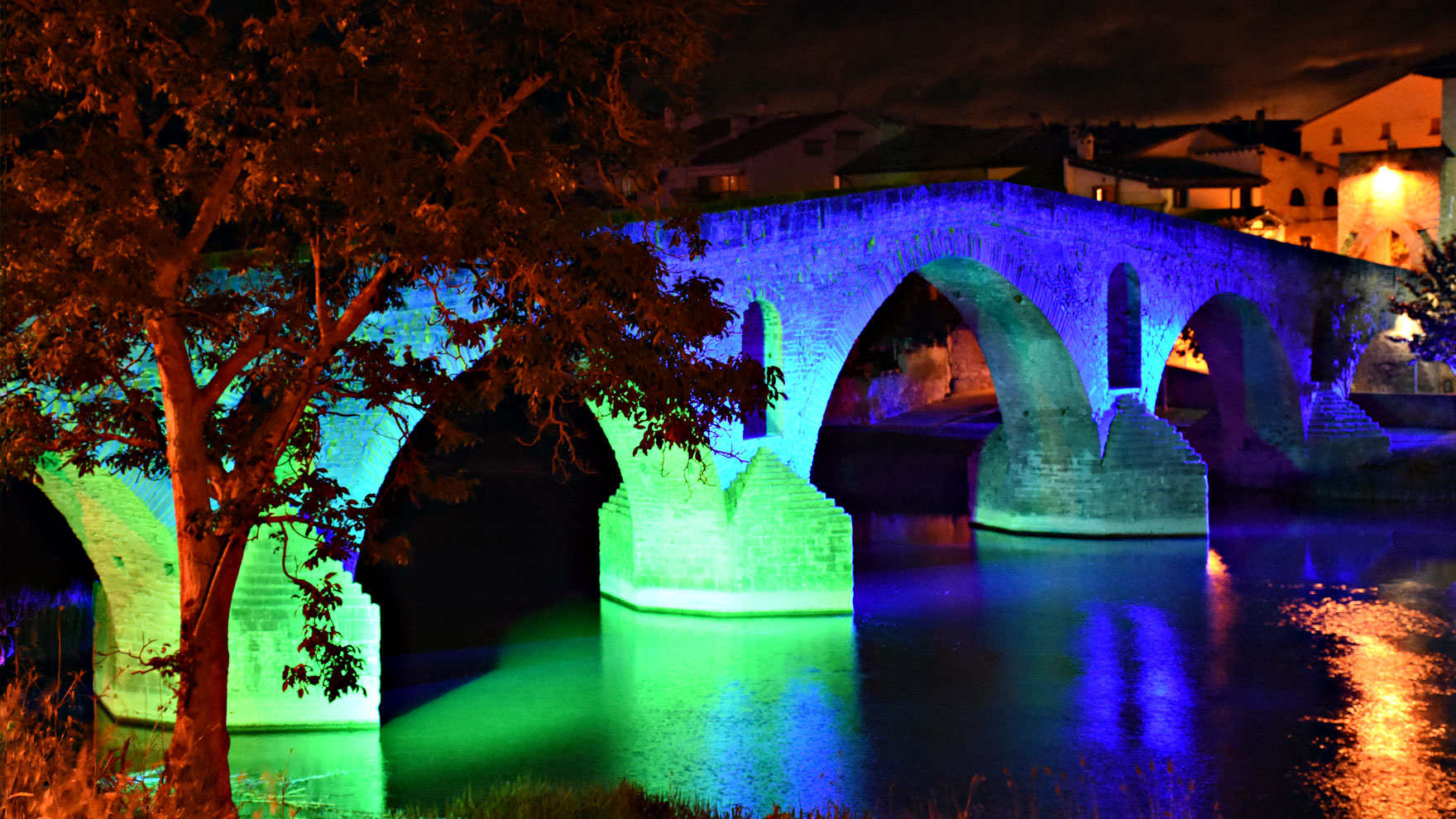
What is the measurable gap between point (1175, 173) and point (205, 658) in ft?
119

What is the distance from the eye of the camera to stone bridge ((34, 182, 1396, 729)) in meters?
12.4

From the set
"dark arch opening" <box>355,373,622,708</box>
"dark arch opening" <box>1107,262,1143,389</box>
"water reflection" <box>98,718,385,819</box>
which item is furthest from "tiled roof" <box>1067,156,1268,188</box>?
"water reflection" <box>98,718,385,819</box>

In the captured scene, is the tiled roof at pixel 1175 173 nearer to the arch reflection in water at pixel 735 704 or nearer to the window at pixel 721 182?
the window at pixel 721 182

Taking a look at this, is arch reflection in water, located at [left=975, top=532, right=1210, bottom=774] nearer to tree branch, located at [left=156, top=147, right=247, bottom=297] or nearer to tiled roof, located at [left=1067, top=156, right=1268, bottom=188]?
tree branch, located at [left=156, top=147, right=247, bottom=297]

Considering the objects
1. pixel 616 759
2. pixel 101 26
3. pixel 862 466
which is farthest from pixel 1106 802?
pixel 862 466

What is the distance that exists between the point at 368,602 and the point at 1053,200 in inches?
488

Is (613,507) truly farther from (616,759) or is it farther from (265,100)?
(265,100)

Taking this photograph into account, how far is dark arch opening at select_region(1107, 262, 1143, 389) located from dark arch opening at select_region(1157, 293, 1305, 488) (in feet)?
13.9

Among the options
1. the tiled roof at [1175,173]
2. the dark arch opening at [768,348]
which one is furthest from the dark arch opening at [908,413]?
the dark arch opening at [768,348]

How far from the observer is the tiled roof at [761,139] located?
39375 mm

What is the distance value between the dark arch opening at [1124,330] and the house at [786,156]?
16245mm

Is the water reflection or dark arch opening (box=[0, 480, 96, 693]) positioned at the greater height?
dark arch opening (box=[0, 480, 96, 693])

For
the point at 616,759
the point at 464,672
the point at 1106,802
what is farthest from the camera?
the point at 464,672

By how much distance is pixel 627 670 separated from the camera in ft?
47.9
